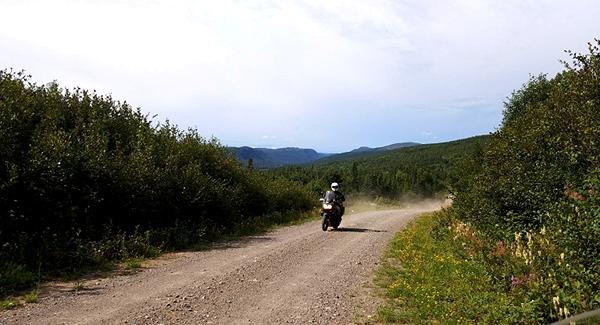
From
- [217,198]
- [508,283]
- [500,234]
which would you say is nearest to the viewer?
[508,283]

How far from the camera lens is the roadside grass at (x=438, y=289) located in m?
7.05

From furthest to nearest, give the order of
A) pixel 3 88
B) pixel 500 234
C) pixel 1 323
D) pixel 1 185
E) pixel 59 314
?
1. pixel 3 88
2. pixel 500 234
3. pixel 1 185
4. pixel 59 314
5. pixel 1 323

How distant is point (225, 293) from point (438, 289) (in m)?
4.10

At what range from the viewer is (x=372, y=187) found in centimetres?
9381

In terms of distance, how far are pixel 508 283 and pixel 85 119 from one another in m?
16.9

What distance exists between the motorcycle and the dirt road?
6598 mm

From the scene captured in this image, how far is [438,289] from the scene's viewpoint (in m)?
8.80

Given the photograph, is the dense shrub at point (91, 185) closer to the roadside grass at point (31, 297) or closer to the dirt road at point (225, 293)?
the roadside grass at point (31, 297)

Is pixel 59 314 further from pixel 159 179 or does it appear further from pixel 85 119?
pixel 85 119

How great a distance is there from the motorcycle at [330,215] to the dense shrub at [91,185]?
4091 millimetres

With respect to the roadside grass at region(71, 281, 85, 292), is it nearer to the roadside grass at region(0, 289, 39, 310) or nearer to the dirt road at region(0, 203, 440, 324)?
the dirt road at region(0, 203, 440, 324)

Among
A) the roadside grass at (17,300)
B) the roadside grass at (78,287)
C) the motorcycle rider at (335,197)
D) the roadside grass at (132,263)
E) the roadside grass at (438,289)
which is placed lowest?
the roadside grass at (438,289)

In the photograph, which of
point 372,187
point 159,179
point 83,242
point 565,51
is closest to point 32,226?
point 83,242

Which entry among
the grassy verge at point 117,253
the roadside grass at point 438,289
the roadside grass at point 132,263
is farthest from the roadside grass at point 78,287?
the roadside grass at point 438,289
